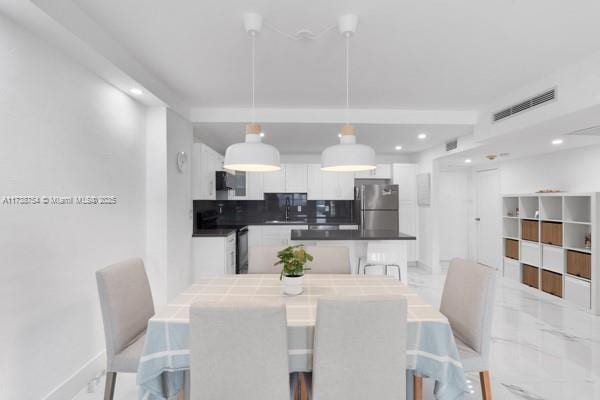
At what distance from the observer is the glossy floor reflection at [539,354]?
217 cm

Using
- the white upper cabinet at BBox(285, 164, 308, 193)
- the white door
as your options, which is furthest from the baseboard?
the white door

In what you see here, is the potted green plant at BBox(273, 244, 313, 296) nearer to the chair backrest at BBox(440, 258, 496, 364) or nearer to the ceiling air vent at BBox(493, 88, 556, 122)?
the chair backrest at BBox(440, 258, 496, 364)

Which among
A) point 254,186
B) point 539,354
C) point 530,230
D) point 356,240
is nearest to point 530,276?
point 530,230

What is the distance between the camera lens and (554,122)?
2.94 m

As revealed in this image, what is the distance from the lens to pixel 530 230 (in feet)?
15.8

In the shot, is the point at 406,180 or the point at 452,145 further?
the point at 406,180

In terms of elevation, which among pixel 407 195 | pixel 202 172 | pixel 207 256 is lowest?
pixel 207 256

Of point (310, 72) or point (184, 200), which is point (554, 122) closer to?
point (310, 72)

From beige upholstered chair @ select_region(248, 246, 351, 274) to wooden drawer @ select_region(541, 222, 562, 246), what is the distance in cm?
345

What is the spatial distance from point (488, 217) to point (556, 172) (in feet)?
5.28

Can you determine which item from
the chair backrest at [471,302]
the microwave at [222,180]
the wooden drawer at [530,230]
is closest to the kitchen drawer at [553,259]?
the wooden drawer at [530,230]

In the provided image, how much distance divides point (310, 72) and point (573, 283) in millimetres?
4181

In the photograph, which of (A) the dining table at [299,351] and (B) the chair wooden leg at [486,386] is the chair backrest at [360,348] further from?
(B) the chair wooden leg at [486,386]

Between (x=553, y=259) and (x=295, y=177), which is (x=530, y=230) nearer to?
(x=553, y=259)
